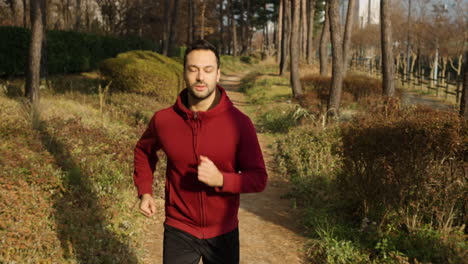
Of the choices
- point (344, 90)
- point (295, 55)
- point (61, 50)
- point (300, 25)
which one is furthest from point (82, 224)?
point (300, 25)

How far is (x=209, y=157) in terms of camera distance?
2.65 m

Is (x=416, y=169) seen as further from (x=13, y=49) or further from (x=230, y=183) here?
(x=13, y=49)

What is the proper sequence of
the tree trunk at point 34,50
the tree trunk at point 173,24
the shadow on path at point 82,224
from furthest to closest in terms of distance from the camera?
the tree trunk at point 173,24 → the tree trunk at point 34,50 → the shadow on path at point 82,224

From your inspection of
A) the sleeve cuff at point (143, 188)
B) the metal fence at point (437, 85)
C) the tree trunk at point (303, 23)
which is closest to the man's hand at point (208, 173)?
the sleeve cuff at point (143, 188)

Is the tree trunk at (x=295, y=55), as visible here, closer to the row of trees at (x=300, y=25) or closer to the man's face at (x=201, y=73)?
the row of trees at (x=300, y=25)

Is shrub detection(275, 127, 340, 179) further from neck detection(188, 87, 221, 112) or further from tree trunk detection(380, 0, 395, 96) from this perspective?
neck detection(188, 87, 221, 112)

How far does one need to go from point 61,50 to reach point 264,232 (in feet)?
52.6

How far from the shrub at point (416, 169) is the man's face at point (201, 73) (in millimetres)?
3103

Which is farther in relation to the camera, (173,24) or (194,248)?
(173,24)

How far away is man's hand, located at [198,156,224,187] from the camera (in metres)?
2.40

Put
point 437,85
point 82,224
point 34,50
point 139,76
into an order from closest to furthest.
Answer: point 82,224 < point 34,50 < point 139,76 < point 437,85

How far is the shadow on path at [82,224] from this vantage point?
15.9ft

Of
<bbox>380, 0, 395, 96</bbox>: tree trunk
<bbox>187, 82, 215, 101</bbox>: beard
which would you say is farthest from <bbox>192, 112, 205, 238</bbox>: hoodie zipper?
<bbox>380, 0, 395, 96</bbox>: tree trunk

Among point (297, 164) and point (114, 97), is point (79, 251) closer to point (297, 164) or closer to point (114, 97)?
point (297, 164)
